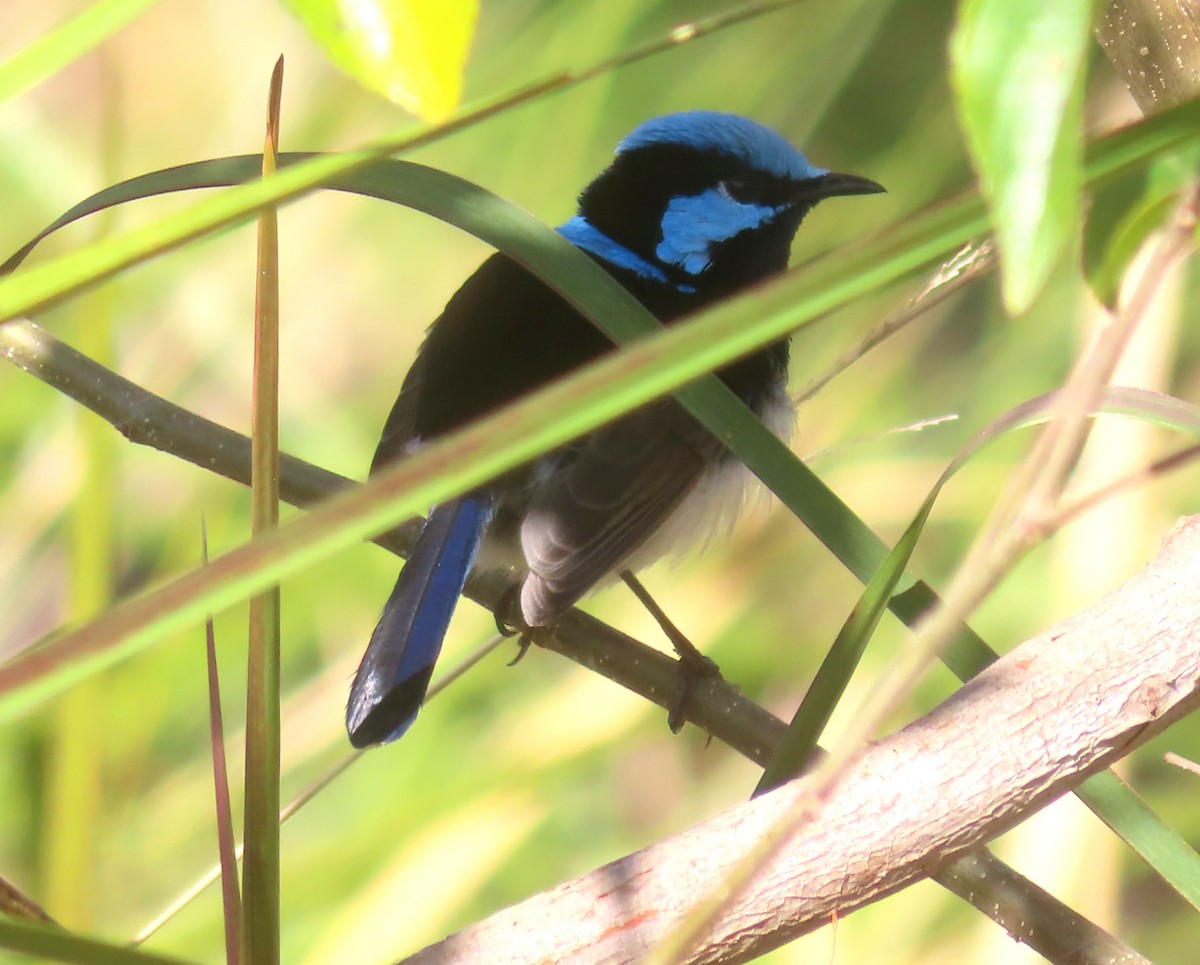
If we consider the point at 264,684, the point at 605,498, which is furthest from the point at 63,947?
the point at 605,498

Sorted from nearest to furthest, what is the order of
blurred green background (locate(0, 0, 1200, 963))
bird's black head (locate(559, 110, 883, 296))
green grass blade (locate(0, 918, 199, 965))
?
green grass blade (locate(0, 918, 199, 965)) < blurred green background (locate(0, 0, 1200, 963)) < bird's black head (locate(559, 110, 883, 296))

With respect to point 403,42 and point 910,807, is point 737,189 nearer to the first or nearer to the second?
point 910,807

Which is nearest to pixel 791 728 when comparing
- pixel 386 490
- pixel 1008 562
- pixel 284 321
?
pixel 1008 562

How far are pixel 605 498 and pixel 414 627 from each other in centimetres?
46

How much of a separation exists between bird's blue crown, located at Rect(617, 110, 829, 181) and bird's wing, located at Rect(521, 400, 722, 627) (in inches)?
26.5

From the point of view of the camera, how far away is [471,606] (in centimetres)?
320

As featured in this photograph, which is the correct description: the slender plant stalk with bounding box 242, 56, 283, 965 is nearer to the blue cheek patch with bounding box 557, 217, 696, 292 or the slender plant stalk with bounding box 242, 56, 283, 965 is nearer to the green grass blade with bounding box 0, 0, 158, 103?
the green grass blade with bounding box 0, 0, 158, 103

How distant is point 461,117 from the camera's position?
73 centimetres

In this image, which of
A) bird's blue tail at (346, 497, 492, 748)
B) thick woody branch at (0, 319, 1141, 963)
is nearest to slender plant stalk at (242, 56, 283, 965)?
thick woody branch at (0, 319, 1141, 963)

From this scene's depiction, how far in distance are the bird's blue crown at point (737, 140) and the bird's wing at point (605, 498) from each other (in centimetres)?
67

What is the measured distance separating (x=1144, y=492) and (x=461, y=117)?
233cm

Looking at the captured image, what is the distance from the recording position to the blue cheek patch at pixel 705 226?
291 centimetres

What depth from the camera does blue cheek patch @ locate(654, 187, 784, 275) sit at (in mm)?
2906

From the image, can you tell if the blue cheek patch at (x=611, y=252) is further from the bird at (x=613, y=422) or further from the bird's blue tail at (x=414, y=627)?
the bird's blue tail at (x=414, y=627)
